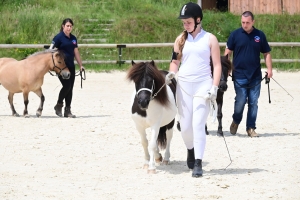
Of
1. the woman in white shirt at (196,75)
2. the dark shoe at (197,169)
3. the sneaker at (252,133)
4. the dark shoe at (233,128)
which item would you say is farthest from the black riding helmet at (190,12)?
the dark shoe at (233,128)

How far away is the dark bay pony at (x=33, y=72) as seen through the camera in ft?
46.8

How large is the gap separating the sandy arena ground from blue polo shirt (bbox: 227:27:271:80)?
3.39 ft

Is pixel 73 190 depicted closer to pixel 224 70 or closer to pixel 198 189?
pixel 198 189

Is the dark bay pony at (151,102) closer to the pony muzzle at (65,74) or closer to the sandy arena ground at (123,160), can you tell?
the sandy arena ground at (123,160)

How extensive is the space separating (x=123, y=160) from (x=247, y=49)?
3040mm

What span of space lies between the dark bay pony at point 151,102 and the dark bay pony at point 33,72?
514cm

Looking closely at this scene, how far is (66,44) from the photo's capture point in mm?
14242

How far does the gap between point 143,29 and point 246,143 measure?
17025mm

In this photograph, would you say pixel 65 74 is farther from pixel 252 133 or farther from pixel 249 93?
pixel 252 133

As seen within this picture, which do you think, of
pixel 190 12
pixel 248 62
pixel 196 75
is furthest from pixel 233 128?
pixel 190 12

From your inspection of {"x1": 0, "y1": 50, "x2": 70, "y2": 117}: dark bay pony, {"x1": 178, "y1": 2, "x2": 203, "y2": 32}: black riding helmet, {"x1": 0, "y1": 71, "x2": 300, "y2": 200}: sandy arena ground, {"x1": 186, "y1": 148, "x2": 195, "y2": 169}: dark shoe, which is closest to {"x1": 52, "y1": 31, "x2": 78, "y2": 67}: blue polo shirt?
{"x1": 0, "y1": 50, "x2": 70, "y2": 117}: dark bay pony

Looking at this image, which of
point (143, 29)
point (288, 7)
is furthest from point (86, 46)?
→ point (288, 7)

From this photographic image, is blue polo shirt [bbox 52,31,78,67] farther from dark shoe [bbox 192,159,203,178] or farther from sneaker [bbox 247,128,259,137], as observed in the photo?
dark shoe [bbox 192,159,203,178]

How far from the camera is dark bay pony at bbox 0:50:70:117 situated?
14266mm
